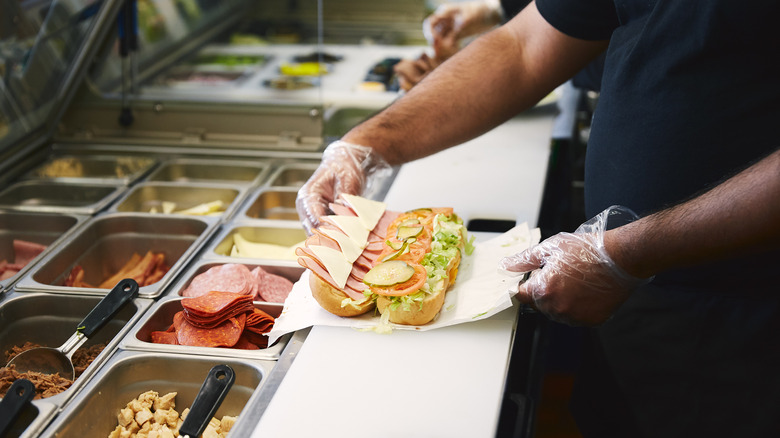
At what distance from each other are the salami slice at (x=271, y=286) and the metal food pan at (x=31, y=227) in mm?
746

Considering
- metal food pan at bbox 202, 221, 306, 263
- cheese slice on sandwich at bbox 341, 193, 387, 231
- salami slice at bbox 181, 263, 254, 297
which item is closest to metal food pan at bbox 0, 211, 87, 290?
metal food pan at bbox 202, 221, 306, 263

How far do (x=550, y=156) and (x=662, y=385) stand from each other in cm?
108

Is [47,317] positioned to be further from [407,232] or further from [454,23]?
[454,23]

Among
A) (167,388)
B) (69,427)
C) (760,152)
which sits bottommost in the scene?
(69,427)

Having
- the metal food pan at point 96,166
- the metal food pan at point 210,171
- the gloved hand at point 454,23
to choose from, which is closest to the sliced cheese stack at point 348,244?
the metal food pan at point 210,171

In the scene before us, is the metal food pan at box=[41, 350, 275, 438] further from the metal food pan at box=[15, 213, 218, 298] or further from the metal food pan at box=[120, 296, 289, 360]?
the metal food pan at box=[15, 213, 218, 298]

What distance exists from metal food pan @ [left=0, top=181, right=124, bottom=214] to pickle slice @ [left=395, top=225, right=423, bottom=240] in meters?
1.15

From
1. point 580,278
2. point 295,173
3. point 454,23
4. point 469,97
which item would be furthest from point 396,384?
point 454,23

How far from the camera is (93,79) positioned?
2953 millimetres

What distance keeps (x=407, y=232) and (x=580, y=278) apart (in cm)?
47

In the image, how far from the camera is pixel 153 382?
1.67 meters

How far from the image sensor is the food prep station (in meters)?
1.64

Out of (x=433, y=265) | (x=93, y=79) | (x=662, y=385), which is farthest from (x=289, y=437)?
(x=93, y=79)

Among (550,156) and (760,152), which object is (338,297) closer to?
(760,152)
